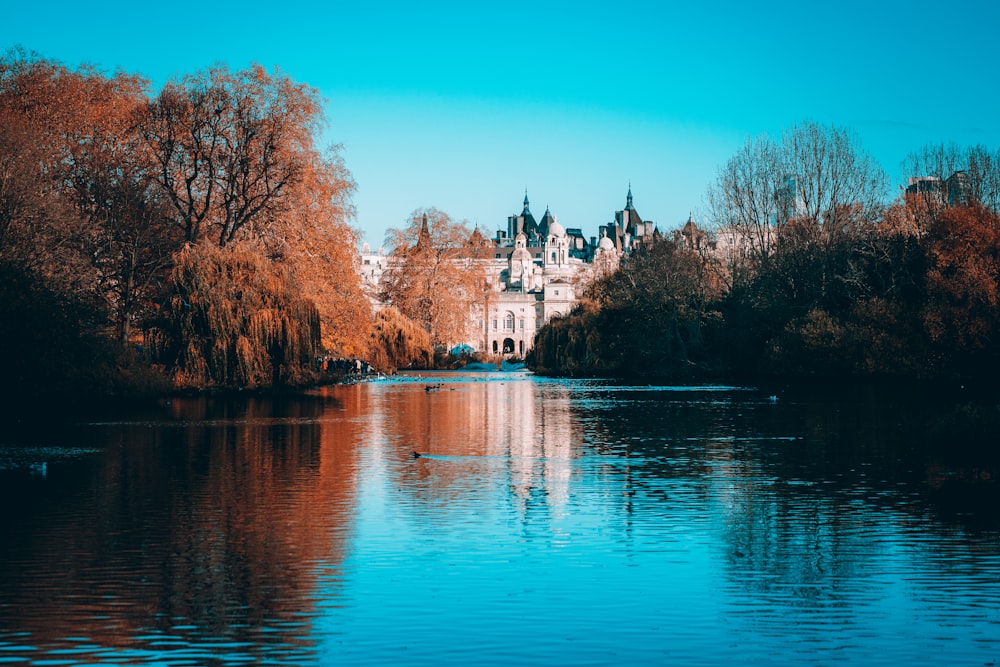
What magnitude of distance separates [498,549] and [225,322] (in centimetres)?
2975

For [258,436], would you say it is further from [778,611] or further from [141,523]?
[778,611]

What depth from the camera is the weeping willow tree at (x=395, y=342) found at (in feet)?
238

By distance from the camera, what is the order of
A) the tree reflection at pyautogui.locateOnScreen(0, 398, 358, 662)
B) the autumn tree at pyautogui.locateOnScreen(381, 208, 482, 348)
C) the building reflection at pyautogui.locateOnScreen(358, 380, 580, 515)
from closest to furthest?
the tree reflection at pyautogui.locateOnScreen(0, 398, 358, 662)
the building reflection at pyautogui.locateOnScreen(358, 380, 580, 515)
the autumn tree at pyautogui.locateOnScreen(381, 208, 482, 348)

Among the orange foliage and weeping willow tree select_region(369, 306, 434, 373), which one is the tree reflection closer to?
the orange foliage

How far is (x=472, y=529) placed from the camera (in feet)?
46.5

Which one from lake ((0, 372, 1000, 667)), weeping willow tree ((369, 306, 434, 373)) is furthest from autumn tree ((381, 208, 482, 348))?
lake ((0, 372, 1000, 667))

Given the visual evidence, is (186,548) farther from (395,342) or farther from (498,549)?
(395,342)

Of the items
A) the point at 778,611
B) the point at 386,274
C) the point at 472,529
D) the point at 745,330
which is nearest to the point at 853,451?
the point at 472,529

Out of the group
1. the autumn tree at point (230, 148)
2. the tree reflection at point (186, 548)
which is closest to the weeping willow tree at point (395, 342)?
the autumn tree at point (230, 148)

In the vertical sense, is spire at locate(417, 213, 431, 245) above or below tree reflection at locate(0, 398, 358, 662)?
above

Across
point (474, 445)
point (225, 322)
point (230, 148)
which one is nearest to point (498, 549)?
point (474, 445)

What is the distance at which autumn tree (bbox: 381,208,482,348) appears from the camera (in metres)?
88.4

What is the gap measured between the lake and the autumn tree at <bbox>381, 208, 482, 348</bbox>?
62368 millimetres

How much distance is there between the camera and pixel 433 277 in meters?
89.8
